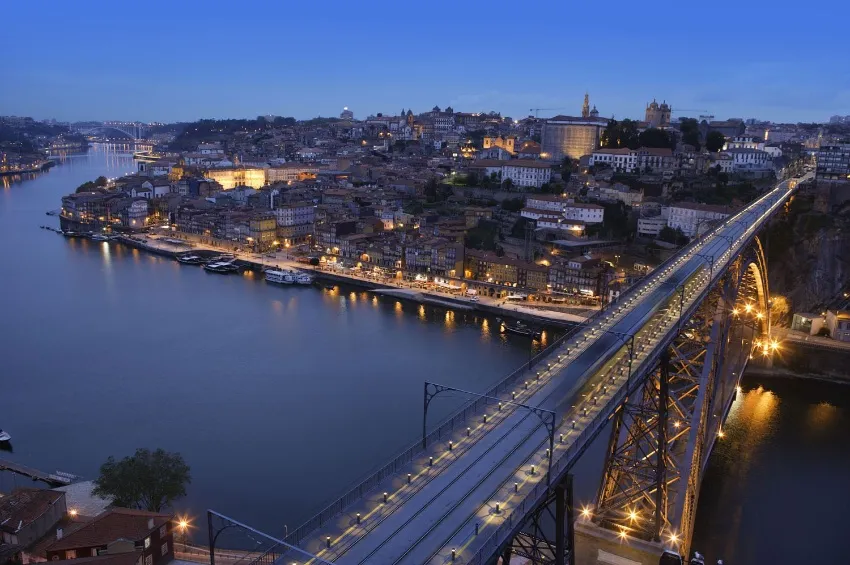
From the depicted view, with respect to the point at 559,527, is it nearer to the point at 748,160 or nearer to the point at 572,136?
the point at 748,160

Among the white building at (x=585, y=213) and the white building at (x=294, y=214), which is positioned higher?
the white building at (x=585, y=213)

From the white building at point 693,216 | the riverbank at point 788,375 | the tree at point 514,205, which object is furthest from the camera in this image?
the tree at point 514,205

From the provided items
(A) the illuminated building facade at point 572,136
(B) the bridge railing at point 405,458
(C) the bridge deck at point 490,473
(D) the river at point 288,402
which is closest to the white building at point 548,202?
(D) the river at point 288,402

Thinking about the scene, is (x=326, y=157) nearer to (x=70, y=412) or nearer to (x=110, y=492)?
(x=70, y=412)

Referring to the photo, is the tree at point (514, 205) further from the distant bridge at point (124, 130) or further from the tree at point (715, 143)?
the distant bridge at point (124, 130)

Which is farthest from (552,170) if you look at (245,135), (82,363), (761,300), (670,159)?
(245,135)

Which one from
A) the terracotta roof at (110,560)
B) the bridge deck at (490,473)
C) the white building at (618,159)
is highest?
the white building at (618,159)
